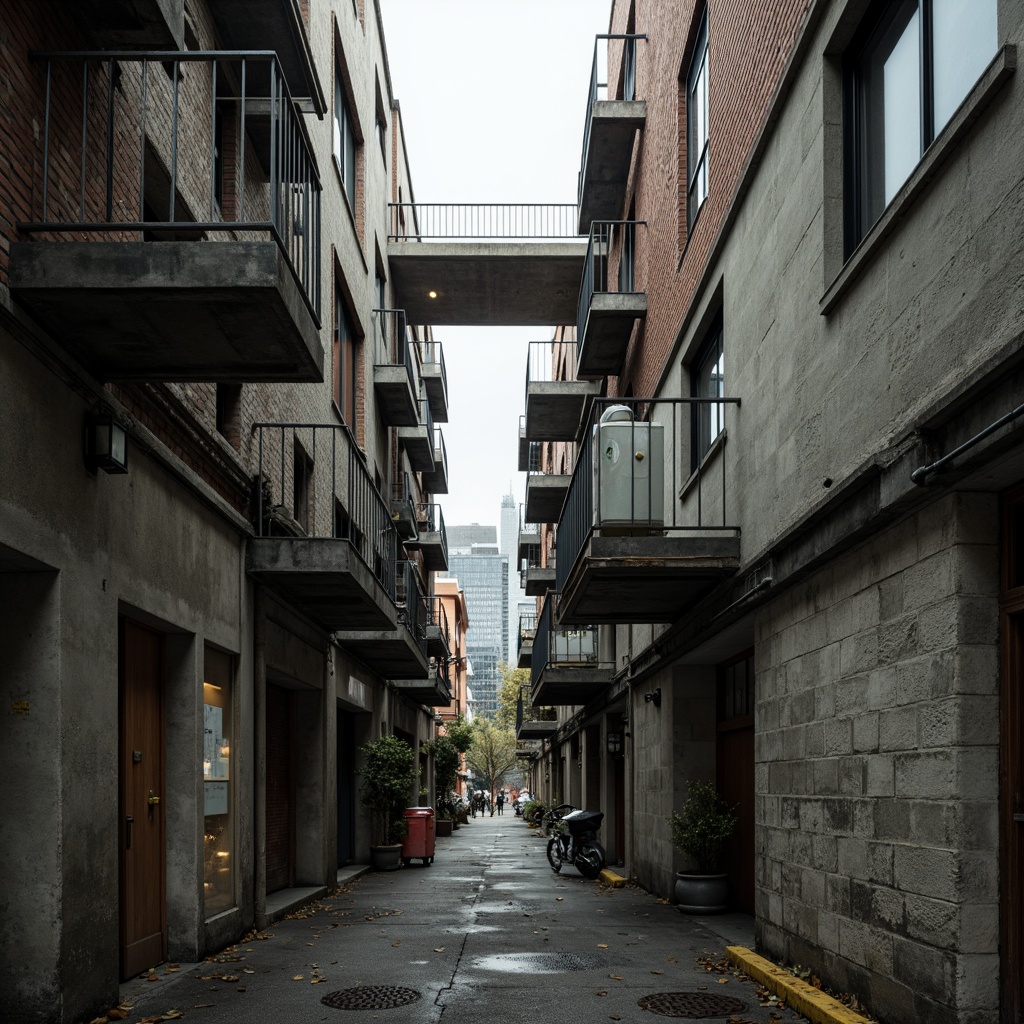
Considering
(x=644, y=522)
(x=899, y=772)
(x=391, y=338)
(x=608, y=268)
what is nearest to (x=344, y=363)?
(x=608, y=268)

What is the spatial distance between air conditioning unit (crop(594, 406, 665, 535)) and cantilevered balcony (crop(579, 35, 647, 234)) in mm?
7869

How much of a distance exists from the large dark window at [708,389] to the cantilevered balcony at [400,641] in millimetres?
4969

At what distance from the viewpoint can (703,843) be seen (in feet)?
44.9

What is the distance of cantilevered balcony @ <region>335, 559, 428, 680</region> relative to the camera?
1981cm

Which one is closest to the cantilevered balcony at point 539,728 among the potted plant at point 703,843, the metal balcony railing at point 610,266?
the metal balcony railing at point 610,266

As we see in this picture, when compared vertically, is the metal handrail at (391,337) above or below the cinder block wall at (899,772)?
above

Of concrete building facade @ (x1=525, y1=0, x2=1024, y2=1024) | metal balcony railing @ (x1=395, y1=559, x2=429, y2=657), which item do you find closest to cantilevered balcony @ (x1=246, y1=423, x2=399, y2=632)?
concrete building facade @ (x1=525, y1=0, x2=1024, y2=1024)

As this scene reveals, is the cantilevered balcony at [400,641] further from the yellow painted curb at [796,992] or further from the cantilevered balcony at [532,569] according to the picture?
→ the yellow painted curb at [796,992]

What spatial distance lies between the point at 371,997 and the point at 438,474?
26859 millimetres

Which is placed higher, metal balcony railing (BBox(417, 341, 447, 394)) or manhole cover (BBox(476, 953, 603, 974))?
metal balcony railing (BBox(417, 341, 447, 394))

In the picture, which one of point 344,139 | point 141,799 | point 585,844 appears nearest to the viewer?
point 141,799

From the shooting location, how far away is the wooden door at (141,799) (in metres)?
9.25

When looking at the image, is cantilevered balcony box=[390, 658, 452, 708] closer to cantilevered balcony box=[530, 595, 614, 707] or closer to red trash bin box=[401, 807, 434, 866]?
cantilevered balcony box=[530, 595, 614, 707]

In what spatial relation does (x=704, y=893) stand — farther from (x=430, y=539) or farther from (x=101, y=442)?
(x=430, y=539)
